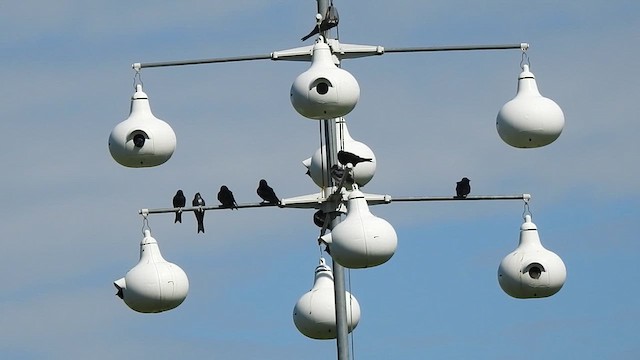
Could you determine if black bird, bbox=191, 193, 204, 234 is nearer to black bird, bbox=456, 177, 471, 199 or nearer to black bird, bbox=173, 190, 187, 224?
black bird, bbox=173, 190, 187, 224

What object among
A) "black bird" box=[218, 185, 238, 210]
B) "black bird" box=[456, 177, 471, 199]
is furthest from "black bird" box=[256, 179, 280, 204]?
"black bird" box=[456, 177, 471, 199]


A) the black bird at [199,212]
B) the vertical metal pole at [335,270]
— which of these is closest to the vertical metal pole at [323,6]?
the vertical metal pole at [335,270]

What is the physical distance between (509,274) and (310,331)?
2.30 metres

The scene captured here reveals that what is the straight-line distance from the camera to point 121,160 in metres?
31.5

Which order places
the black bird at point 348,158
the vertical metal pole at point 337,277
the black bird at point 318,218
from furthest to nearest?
the black bird at point 318,218 < the vertical metal pole at point 337,277 < the black bird at point 348,158

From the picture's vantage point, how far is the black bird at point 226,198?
31.7m

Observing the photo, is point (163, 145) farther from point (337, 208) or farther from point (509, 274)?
point (509, 274)

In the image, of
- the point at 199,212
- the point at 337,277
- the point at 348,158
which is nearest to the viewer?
the point at 348,158

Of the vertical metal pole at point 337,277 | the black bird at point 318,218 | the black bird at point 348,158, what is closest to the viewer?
the black bird at point 348,158

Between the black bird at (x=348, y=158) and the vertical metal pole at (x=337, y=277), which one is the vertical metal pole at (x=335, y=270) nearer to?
the vertical metal pole at (x=337, y=277)

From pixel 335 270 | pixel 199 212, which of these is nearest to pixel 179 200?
pixel 199 212

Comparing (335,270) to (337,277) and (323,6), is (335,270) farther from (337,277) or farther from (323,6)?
(323,6)

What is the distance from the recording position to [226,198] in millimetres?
32125

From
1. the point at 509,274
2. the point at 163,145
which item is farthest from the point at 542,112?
the point at 163,145
